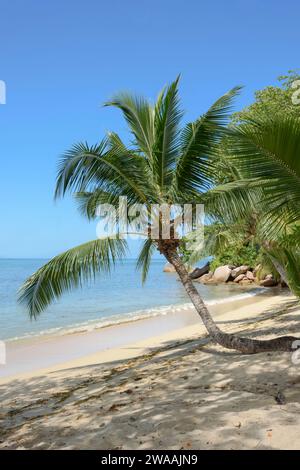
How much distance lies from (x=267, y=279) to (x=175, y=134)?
25451 mm

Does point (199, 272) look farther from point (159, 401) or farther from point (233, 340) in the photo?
point (159, 401)

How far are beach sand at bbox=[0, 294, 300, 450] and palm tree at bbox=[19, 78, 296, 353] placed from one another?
1.33 meters

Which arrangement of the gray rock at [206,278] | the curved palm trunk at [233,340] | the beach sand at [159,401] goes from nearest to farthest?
1. the beach sand at [159,401]
2. the curved palm trunk at [233,340]
3. the gray rock at [206,278]

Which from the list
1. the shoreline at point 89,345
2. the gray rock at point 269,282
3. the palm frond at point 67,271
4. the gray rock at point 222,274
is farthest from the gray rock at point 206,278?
the palm frond at point 67,271

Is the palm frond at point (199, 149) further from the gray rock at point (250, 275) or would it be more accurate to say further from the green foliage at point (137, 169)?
the gray rock at point (250, 275)

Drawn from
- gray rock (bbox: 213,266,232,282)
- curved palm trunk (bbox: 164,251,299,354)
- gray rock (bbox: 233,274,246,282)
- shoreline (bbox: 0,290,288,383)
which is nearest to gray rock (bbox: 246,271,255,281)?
gray rock (bbox: 233,274,246,282)

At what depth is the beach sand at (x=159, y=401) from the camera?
12.7ft

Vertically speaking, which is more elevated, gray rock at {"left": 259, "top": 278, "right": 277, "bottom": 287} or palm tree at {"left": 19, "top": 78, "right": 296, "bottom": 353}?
palm tree at {"left": 19, "top": 78, "right": 296, "bottom": 353}

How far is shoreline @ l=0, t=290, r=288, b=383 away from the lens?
1004cm

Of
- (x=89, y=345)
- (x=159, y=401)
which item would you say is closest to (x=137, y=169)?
(x=159, y=401)

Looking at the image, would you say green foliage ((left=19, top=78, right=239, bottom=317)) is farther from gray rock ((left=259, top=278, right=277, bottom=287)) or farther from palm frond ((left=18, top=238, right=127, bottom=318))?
gray rock ((left=259, top=278, right=277, bottom=287))

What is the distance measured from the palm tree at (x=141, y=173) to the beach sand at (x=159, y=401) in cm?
133

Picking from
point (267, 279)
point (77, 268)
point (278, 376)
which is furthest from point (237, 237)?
point (267, 279)

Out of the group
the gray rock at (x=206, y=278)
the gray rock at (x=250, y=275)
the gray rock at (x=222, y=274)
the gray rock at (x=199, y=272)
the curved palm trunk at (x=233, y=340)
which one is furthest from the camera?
the gray rock at (x=199, y=272)
